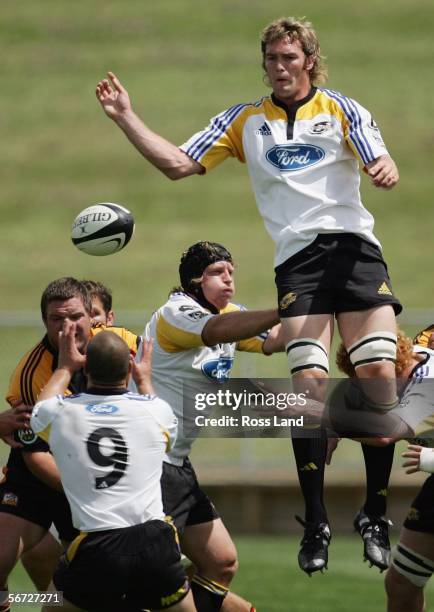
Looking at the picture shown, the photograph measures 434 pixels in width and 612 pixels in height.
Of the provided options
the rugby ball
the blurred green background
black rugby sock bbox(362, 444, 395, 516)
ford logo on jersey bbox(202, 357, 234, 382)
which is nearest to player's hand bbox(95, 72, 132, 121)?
the rugby ball

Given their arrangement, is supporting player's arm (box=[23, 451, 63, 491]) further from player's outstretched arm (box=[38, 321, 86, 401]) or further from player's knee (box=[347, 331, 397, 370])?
player's knee (box=[347, 331, 397, 370])

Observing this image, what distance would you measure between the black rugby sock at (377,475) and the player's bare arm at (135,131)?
2053 mm

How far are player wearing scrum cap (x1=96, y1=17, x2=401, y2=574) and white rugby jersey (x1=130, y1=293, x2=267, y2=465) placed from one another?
0.90 m

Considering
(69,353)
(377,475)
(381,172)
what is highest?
(381,172)

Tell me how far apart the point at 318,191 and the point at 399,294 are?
14.7 metres

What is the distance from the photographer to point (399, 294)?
22344 millimetres

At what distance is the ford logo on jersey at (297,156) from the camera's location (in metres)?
7.89

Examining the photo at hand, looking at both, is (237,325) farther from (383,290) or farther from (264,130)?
(264,130)

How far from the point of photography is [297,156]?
311 inches

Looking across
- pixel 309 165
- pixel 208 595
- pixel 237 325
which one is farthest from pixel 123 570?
pixel 309 165

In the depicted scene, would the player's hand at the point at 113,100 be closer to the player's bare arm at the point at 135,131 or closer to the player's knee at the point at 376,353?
the player's bare arm at the point at 135,131

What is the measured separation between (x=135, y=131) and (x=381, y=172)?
145 centimetres

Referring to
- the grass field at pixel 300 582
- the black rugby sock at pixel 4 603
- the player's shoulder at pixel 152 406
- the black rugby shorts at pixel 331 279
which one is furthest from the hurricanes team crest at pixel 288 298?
the grass field at pixel 300 582

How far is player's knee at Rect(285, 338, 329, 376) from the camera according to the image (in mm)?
7809
